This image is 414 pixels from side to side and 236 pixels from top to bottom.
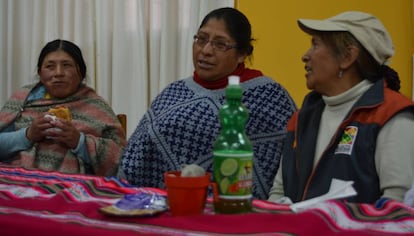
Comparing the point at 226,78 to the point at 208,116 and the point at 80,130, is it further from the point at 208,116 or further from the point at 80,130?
the point at 80,130

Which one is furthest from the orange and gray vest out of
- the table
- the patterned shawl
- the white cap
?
the patterned shawl

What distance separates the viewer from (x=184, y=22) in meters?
3.20

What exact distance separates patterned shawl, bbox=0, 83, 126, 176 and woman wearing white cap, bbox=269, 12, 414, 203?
0.82m

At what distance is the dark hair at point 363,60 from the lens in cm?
175

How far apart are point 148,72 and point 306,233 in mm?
2475

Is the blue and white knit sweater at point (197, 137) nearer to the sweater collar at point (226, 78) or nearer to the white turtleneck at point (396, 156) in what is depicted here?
the sweater collar at point (226, 78)

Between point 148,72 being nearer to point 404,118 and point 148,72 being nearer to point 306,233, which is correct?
point 404,118

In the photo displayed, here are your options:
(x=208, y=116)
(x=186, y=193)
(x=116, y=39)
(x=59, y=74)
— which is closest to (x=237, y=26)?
(x=208, y=116)

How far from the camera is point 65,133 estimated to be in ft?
7.41

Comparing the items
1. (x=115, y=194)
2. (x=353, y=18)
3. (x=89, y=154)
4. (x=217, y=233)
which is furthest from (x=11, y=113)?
(x=217, y=233)

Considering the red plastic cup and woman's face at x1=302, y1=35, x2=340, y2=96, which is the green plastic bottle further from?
woman's face at x1=302, y1=35, x2=340, y2=96

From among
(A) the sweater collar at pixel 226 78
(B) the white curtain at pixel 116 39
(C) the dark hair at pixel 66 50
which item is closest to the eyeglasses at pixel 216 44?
(A) the sweater collar at pixel 226 78

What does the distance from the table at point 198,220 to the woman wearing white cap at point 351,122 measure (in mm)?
415

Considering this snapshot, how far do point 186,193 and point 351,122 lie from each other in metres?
0.73
